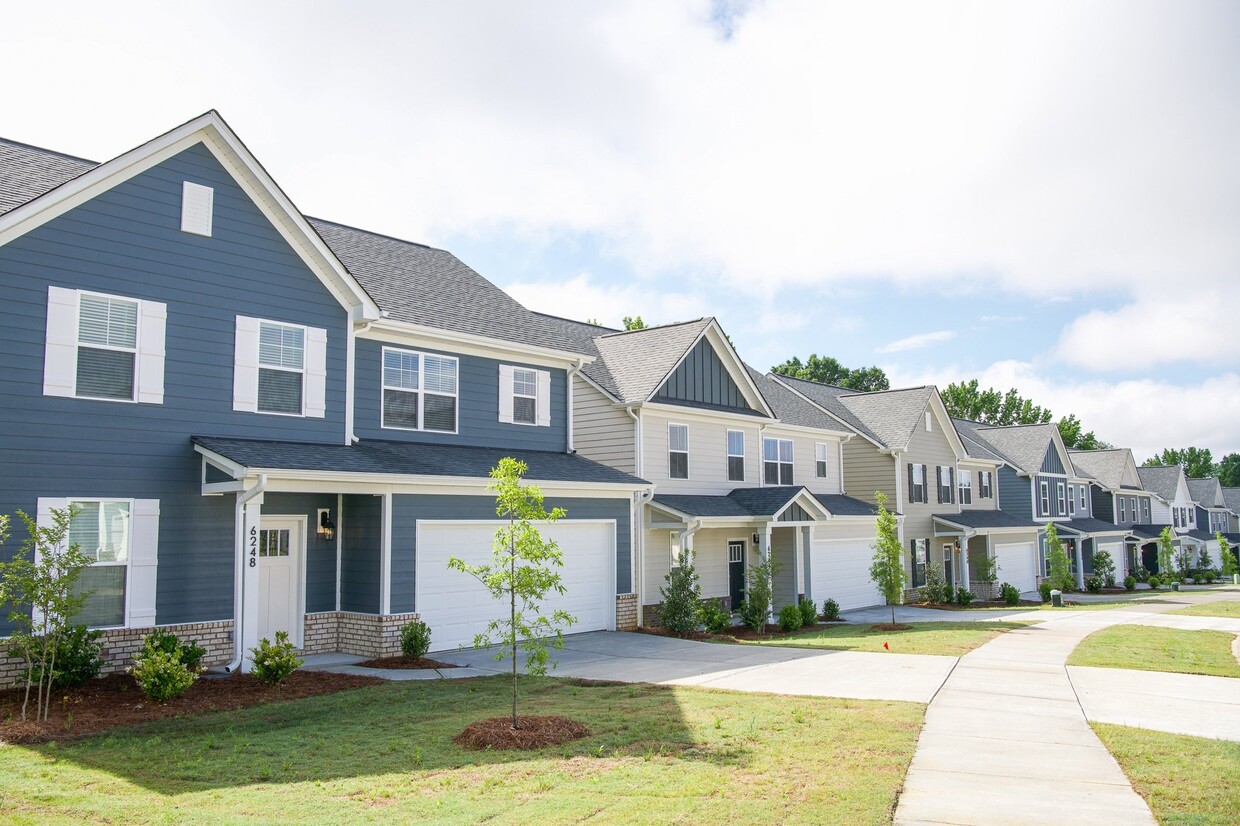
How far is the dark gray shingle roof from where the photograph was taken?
14523 millimetres

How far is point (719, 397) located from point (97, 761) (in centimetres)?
1968

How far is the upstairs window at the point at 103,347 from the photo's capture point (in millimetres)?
13344

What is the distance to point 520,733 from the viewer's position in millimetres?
9758

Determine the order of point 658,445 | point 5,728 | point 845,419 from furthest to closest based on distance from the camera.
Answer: point 845,419 < point 658,445 < point 5,728

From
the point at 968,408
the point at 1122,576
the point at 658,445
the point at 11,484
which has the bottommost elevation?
the point at 1122,576

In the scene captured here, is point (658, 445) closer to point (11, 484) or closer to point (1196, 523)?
point (11, 484)

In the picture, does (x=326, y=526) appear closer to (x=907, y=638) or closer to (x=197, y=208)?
(x=197, y=208)

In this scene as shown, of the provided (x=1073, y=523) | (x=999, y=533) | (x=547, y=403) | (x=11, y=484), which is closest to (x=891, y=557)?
(x=547, y=403)

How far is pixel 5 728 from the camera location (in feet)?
33.4

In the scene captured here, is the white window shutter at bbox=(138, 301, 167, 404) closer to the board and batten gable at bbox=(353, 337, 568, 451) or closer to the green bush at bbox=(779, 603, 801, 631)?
the board and batten gable at bbox=(353, 337, 568, 451)

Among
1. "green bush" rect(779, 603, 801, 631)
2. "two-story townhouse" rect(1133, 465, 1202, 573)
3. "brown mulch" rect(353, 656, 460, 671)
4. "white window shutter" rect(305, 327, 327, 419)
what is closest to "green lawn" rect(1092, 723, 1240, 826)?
"brown mulch" rect(353, 656, 460, 671)

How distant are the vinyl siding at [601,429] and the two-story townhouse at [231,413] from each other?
3.86 meters

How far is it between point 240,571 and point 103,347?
13.1 ft

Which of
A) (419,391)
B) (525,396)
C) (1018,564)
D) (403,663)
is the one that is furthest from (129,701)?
(1018,564)
